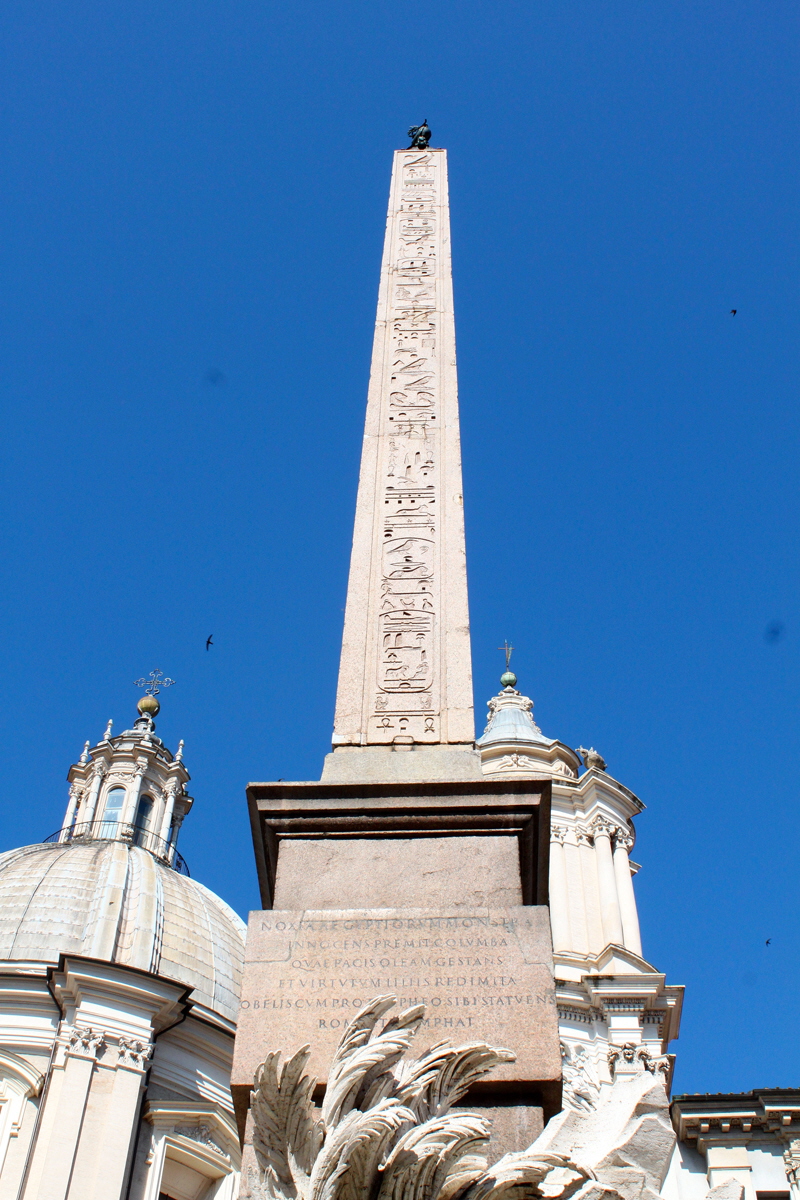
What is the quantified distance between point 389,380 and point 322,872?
4235 millimetres

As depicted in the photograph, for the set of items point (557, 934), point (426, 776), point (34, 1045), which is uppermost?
point (557, 934)

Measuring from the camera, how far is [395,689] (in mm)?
7273

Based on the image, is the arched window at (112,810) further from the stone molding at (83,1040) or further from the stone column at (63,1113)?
the stone column at (63,1113)

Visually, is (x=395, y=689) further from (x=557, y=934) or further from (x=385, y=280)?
(x=557, y=934)

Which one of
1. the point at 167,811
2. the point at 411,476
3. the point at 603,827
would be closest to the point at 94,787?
the point at 167,811

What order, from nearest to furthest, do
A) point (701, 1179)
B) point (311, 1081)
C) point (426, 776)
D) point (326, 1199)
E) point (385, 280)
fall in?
point (326, 1199), point (311, 1081), point (426, 776), point (385, 280), point (701, 1179)

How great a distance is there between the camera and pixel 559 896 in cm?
2811

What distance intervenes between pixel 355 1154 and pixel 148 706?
133ft

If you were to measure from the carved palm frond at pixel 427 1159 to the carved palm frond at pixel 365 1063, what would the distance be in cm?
21

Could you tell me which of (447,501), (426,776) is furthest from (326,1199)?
(447,501)

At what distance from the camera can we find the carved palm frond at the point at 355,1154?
14.8 ft

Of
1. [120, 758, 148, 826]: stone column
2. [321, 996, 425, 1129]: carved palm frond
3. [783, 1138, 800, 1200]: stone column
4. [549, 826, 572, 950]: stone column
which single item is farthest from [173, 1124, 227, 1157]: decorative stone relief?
[321, 996, 425, 1129]: carved palm frond

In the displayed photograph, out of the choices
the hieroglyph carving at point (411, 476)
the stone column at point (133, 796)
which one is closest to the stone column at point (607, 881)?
the stone column at point (133, 796)

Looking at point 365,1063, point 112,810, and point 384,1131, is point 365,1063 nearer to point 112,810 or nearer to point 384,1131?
point 384,1131
